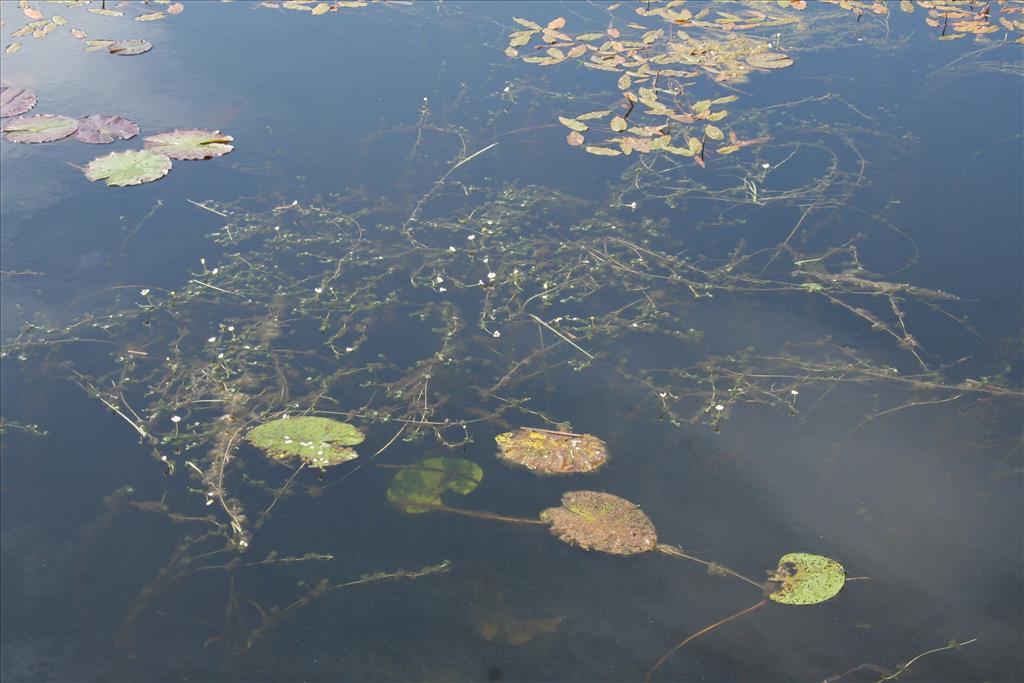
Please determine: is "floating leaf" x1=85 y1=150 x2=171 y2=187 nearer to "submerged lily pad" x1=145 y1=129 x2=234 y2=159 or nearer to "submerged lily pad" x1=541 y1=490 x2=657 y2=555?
"submerged lily pad" x1=145 y1=129 x2=234 y2=159

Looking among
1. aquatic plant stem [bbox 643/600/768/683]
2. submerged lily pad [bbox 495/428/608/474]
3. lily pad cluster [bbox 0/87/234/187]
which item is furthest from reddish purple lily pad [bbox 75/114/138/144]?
aquatic plant stem [bbox 643/600/768/683]

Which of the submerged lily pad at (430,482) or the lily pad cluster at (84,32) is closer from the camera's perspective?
the submerged lily pad at (430,482)

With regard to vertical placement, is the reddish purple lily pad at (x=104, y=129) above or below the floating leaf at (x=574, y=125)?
below

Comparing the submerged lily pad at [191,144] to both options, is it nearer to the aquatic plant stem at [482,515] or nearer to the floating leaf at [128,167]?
the floating leaf at [128,167]

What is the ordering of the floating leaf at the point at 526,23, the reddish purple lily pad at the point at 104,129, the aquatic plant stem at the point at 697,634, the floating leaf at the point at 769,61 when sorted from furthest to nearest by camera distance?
1. the floating leaf at the point at 526,23
2. the floating leaf at the point at 769,61
3. the reddish purple lily pad at the point at 104,129
4. the aquatic plant stem at the point at 697,634

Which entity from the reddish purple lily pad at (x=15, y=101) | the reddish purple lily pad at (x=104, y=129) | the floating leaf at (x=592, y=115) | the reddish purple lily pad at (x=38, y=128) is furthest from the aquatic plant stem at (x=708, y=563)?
the reddish purple lily pad at (x=15, y=101)

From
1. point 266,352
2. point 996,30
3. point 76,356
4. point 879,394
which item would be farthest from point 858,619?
point 996,30

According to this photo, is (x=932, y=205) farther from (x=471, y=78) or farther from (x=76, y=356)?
(x=76, y=356)
